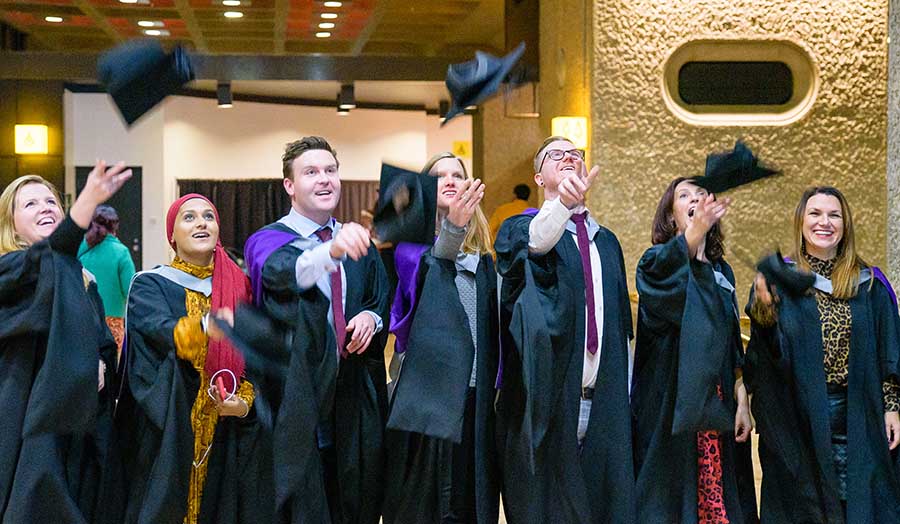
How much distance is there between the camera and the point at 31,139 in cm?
1423

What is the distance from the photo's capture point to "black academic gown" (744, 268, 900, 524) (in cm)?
390

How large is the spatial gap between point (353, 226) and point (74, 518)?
4.65 feet

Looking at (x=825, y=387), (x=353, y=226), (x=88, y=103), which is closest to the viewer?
(x=353, y=226)

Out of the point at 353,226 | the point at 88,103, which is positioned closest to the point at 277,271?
the point at 353,226

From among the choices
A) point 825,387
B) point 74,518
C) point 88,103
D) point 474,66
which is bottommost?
point 74,518

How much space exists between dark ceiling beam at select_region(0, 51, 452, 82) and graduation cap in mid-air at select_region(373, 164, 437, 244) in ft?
28.7

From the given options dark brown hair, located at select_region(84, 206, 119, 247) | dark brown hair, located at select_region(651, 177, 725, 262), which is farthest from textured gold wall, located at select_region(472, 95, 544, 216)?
dark brown hair, located at select_region(651, 177, 725, 262)

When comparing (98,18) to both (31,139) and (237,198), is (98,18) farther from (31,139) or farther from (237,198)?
(237,198)

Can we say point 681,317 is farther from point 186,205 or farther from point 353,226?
point 186,205

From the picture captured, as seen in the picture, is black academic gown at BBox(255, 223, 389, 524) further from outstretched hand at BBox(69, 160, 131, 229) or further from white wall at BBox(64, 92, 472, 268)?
white wall at BBox(64, 92, 472, 268)

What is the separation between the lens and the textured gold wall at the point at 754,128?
8.53 meters

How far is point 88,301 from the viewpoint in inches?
144

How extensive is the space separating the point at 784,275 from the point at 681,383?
55 cm

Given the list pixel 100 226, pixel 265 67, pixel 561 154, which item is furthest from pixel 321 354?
pixel 265 67
